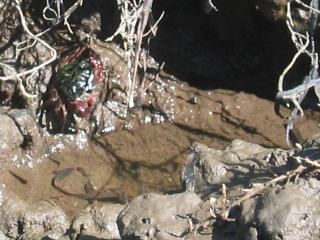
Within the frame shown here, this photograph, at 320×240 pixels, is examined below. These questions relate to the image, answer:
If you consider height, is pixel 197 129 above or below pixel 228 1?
below

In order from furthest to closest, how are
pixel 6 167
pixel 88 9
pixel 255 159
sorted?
pixel 88 9 → pixel 6 167 → pixel 255 159

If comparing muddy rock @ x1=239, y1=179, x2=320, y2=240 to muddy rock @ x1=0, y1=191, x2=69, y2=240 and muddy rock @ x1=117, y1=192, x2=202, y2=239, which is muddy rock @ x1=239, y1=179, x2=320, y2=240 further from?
muddy rock @ x1=0, y1=191, x2=69, y2=240

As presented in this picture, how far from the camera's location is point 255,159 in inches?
169

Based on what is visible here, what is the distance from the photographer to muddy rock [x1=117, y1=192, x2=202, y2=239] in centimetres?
344

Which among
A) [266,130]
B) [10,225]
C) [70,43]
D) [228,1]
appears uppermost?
[228,1]

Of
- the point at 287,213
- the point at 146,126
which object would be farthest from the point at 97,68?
the point at 287,213

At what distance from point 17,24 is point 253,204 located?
3.04m

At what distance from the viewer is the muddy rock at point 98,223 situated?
4430 mm

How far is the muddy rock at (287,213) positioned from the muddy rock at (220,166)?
32.5 inches

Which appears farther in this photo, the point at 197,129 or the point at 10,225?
the point at 197,129

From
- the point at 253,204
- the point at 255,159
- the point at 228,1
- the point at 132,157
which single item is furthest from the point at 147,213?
the point at 228,1

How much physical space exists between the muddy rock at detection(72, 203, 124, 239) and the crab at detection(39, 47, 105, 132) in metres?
1.28

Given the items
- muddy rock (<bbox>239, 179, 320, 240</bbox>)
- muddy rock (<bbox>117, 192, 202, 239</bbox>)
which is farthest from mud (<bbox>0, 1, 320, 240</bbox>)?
muddy rock (<bbox>239, 179, 320, 240</bbox>)

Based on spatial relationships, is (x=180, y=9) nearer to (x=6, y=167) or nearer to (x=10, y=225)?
(x=6, y=167)
